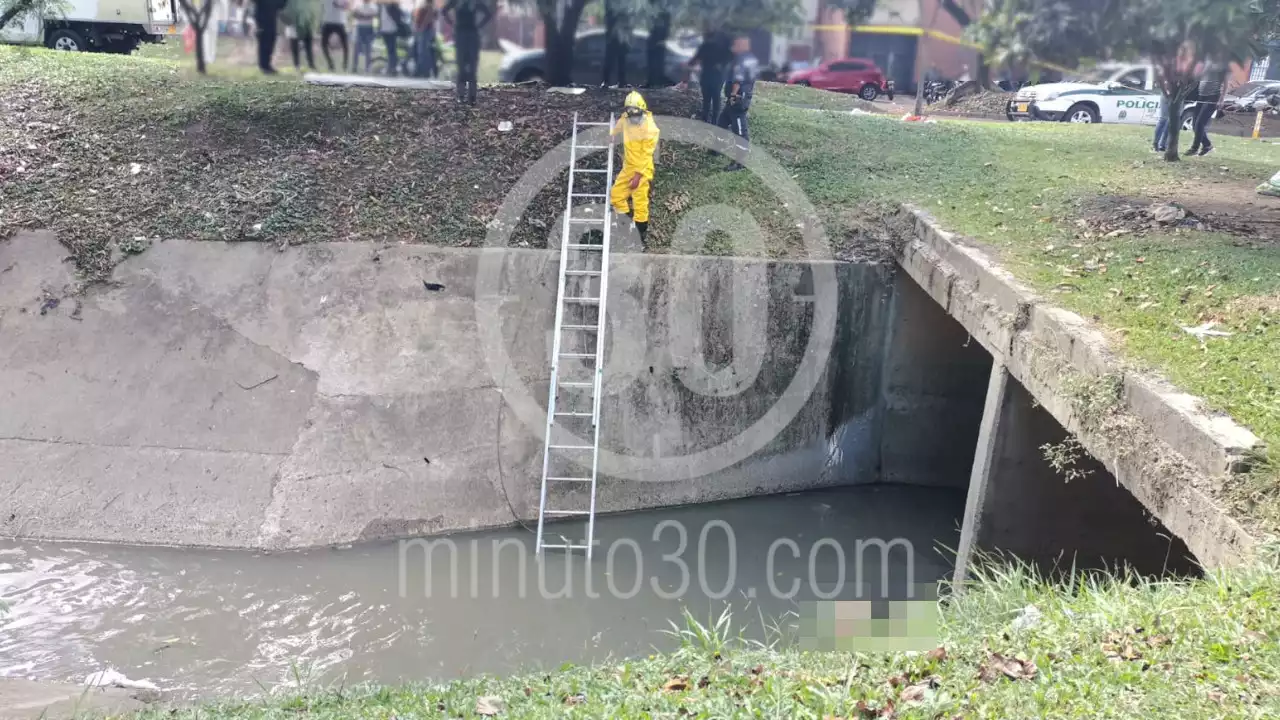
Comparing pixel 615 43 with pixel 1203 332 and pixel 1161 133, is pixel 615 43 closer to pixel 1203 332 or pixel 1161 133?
pixel 1203 332

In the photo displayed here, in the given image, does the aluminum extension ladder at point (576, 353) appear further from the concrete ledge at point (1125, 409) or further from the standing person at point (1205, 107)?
the standing person at point (1205, 107)

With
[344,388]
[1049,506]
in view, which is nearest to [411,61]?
[344,388]

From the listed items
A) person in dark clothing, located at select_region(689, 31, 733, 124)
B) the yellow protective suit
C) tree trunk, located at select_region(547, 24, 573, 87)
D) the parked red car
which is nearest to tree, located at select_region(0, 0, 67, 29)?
tree trunk, located at select_region(547, 24, 573, 87)

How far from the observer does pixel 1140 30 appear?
9141 millimetres

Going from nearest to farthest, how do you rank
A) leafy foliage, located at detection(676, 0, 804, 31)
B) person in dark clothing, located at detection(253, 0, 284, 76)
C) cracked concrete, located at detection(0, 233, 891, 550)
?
cracked concrete, located at detection(0, 233, 891, 550), person in dark clothing, located at detection(253, 0, 284, 76), leafy foliage, located at detection(676, 0, 804, 31)

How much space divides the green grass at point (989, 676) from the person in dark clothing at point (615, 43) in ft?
28.5

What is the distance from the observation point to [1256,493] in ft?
14.6

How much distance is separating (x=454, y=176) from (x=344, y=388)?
3.14m

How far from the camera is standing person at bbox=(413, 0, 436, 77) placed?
11.1 metres

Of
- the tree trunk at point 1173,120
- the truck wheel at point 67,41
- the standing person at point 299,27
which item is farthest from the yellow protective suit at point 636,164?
the truck wheel at point 67,41

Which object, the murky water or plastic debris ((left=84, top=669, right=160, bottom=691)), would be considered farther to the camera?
the murky water

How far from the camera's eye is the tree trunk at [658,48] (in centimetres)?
1134

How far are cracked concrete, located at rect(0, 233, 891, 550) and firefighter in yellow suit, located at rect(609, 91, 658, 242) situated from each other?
2.23 feet

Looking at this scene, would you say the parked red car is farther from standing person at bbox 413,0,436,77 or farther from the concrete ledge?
the concrete ledge
